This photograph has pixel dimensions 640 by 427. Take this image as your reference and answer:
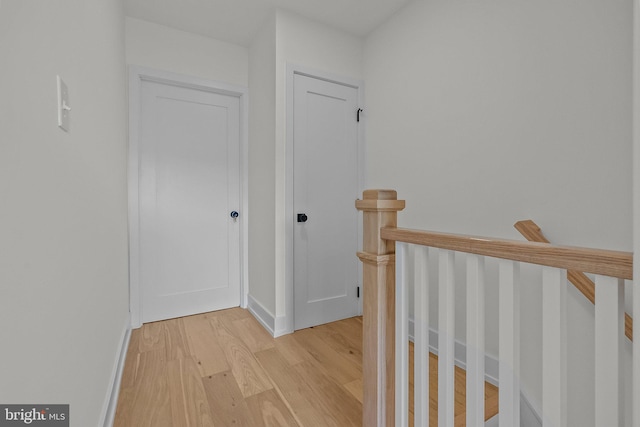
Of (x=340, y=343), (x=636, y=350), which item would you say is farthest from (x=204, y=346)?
(x=636, y=350)

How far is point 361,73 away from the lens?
279 centimetres

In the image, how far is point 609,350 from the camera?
1.88 feet

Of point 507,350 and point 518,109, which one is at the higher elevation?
point 518,109

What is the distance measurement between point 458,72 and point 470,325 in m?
1.72

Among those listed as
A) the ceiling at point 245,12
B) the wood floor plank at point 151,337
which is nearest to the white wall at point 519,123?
the ceiling at point 245,12

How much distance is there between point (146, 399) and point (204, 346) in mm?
584

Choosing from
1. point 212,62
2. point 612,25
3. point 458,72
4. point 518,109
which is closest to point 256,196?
point 212,62

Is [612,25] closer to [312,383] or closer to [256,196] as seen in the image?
[312,383]

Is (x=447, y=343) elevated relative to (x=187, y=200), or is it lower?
lower

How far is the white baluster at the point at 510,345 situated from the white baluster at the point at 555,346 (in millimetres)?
62

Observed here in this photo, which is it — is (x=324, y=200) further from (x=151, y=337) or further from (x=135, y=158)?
(x=151, y=337)

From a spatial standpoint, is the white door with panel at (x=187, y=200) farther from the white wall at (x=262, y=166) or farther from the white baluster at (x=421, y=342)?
the white baluster at (x=421, y=342)

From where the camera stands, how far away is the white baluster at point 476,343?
79cm

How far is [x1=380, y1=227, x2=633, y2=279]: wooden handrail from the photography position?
1.80ft
